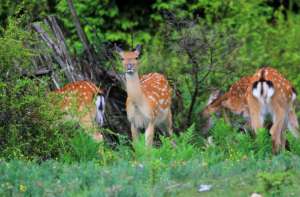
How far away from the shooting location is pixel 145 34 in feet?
61.5

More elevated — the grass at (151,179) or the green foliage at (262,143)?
the grass at (151,179)

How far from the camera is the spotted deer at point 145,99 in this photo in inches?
510

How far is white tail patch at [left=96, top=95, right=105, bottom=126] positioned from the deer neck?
0.36 m

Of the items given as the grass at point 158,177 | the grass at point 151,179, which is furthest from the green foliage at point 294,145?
the grass at point 151,179

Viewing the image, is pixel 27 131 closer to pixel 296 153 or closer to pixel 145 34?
pixel 296 153

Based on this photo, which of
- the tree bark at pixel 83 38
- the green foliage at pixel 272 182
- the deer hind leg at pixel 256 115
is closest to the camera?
the green foliage at pixel 272 182

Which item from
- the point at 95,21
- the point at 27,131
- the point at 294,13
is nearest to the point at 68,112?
the point at 27,131

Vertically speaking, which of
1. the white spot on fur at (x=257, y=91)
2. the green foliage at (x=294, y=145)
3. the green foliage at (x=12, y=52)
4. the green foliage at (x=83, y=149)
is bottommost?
the green foliage at (x=294, y=145)

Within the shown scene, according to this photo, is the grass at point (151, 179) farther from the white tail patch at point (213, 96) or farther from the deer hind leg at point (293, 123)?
the white tail patch at point (213, 96)

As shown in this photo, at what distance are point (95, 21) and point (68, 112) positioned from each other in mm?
6772

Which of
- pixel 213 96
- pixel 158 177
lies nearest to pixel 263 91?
pixel 213 96

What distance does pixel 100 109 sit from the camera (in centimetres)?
1305

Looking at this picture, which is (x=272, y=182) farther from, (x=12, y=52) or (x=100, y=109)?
(x=100, y=109)

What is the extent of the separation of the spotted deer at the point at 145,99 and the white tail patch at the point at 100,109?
357mm
